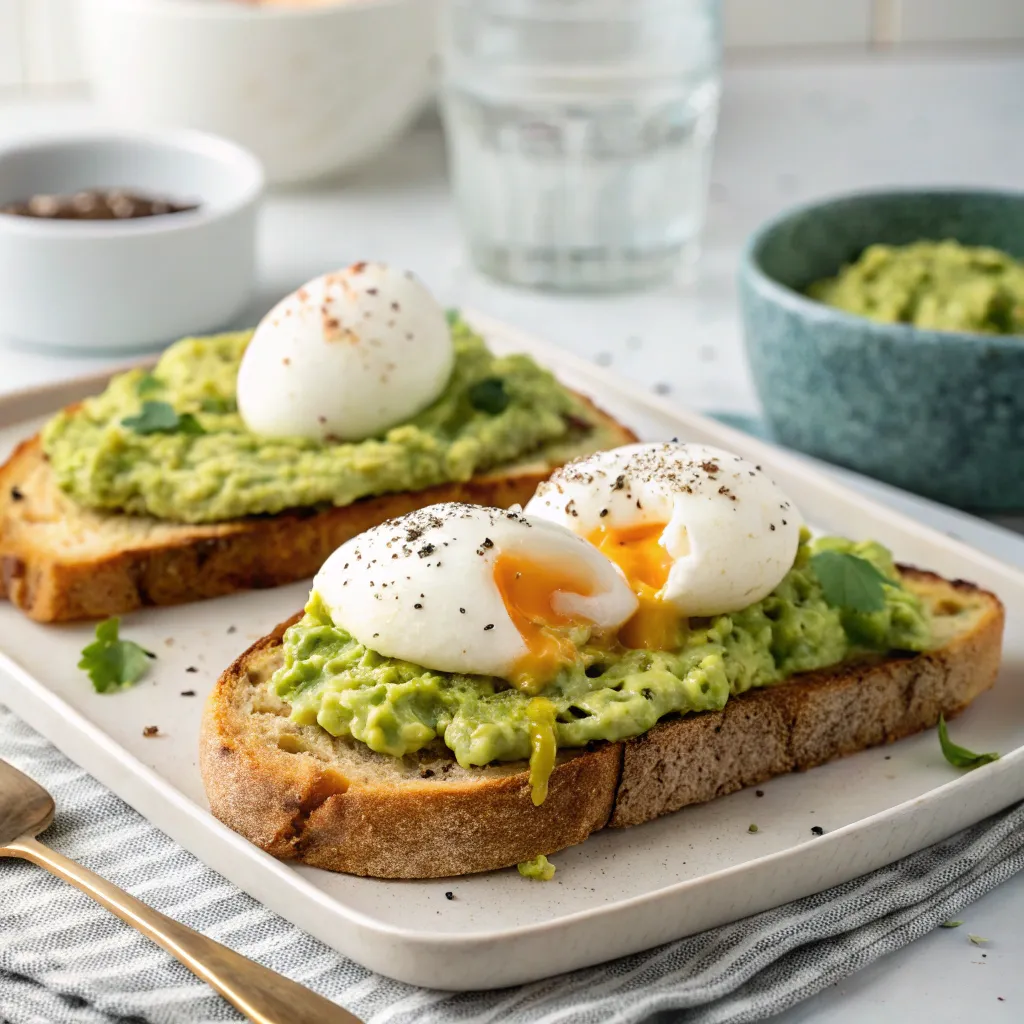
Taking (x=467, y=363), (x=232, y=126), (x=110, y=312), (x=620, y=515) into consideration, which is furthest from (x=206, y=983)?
(x=232, y=126)

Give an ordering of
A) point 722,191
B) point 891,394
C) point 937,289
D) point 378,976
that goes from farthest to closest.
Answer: point 722,191
point 937,289
point 891,394
point 378,976

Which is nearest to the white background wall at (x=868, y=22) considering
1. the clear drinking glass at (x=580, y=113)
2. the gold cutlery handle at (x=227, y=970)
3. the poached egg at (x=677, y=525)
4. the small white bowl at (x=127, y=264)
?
the clear drinking glass at (x=580, y=113)

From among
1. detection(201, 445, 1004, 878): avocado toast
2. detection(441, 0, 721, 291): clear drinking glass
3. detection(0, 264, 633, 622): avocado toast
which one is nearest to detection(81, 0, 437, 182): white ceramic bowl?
detection(441, 0, 721, 291): clear drinking glass

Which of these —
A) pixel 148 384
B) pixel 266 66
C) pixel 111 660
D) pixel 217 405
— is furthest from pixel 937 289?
pixel 266 66

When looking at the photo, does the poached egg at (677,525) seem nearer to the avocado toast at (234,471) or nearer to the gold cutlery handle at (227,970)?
the avocado toast at (234,471)

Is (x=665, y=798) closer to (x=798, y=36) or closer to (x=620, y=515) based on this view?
(x=620, y=515)

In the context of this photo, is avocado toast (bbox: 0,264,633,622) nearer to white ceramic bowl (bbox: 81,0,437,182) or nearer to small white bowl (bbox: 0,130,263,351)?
small white bowl (bbox: 0,130,263,351)

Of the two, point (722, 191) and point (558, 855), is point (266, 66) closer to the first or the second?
point (722, 191)
